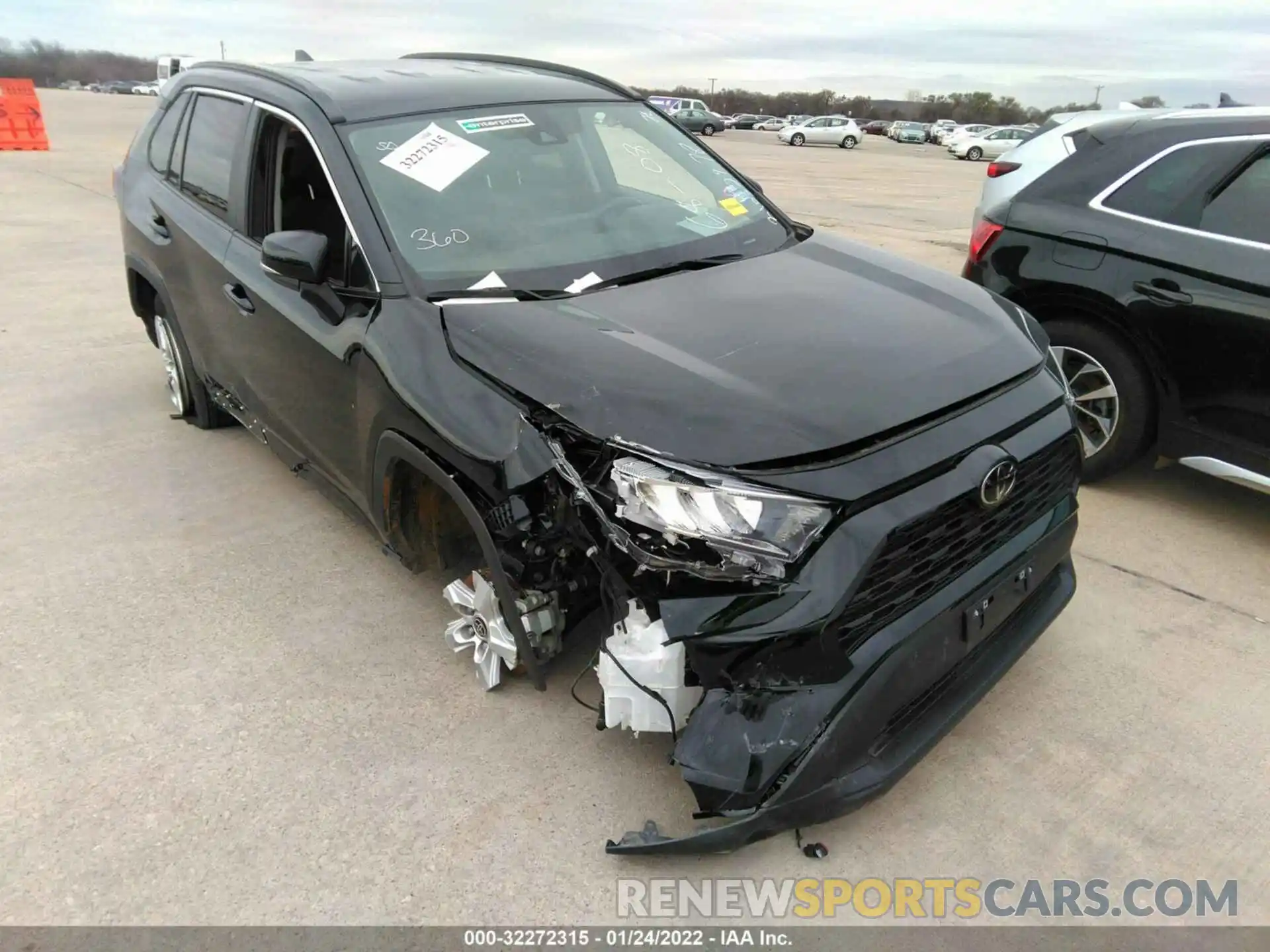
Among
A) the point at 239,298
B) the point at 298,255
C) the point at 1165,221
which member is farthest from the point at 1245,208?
the point at 239,298

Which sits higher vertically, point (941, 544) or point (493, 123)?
point (493, 123)

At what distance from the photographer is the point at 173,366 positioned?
4973mm

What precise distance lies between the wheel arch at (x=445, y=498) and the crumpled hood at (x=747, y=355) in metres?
0.33

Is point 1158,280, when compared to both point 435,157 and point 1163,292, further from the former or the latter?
point 435,157

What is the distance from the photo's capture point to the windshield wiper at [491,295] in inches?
108

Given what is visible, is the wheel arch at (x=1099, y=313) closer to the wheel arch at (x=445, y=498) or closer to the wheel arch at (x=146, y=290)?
the wheel arch at (x=445, y=498)

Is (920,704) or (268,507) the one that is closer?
(920,704)

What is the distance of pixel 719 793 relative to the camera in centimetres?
209

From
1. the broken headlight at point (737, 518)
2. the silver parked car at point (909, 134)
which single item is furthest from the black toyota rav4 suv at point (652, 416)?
the silver parked car at point (909, 134)

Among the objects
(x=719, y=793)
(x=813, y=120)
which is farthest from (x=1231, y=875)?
(x=813, y=120)

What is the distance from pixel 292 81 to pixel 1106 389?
3620 mm
